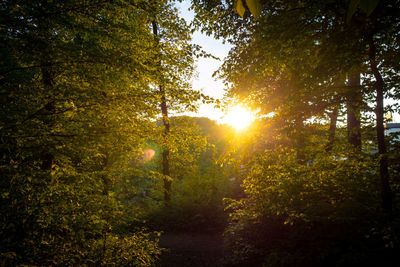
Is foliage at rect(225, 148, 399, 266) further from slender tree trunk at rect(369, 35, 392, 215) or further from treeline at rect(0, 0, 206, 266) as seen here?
treeline at rect(0, 0, 206, 266)

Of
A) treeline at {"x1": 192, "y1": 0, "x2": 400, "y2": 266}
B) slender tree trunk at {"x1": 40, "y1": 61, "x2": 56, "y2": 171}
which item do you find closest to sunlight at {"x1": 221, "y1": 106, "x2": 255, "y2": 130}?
treeline at {"x1": 192, "y1": 0, "x2": 400, "y2": 266}

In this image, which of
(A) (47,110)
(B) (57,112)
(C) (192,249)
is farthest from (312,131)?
(C) (192,249)

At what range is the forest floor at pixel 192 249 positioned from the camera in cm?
681

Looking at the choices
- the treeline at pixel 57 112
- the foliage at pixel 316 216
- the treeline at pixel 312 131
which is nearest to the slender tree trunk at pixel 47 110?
the treeline at pixel 57 112

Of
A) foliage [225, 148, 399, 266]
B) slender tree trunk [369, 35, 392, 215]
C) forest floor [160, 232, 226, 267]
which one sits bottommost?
forest floor [160, 232, 226, 267]

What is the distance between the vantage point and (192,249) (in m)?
7.92

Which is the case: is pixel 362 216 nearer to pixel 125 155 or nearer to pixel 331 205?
pixel 331 205

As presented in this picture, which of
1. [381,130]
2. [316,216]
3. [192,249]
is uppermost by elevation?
[381,130]

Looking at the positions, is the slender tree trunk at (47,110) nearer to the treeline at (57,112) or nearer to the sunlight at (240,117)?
the treeline at (57,112)

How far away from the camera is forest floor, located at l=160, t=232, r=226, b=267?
6812 millimetres

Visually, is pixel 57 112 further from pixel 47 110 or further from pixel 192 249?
pixel 192 249

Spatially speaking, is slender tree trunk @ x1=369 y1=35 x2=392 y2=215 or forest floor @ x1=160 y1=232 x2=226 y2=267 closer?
slender tree trunk @ x1=369 y1=35 x2=392 y2=215

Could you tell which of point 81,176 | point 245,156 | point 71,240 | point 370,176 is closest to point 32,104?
point 81,176

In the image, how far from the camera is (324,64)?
14.1ft
